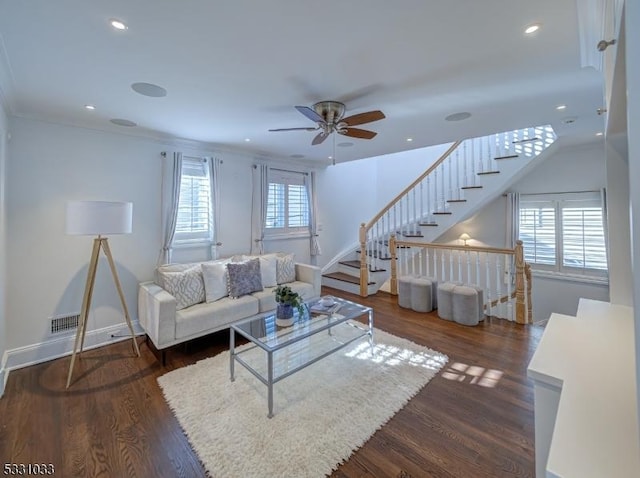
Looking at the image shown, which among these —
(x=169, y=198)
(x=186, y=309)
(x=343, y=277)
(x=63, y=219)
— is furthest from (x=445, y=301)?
(x=63, y=219)

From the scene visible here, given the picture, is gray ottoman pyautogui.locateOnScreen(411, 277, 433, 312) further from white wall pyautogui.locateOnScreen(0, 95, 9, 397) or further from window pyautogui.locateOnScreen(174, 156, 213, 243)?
white wall pyautogui.locateOnScreen(0, 95, 9, 397)

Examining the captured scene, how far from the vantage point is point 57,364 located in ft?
9.68

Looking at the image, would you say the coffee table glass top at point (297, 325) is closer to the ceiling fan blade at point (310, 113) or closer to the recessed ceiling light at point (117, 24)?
the ceiling fan blade at point (310, 113)

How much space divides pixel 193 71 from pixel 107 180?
2.06m

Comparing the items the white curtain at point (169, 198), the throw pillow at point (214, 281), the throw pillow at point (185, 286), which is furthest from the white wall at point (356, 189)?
the throw pillow at point (185, 286)

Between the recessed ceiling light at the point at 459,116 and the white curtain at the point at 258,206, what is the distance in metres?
2.84

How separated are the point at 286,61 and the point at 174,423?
2.75 m

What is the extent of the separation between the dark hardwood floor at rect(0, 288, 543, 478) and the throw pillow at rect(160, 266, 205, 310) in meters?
0.57

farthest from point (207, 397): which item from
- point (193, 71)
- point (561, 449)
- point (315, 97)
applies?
point (315, 97)

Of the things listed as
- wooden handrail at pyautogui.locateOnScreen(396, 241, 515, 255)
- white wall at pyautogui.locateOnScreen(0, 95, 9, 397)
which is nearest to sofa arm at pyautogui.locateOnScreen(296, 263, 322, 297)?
wooden handrail at pyautogui.locateOnScreen(396, 241, 515, 255)

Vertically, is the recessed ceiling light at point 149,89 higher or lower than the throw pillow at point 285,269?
higher

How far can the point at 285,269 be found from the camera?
4309 millimetres

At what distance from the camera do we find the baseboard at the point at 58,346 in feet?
9.36

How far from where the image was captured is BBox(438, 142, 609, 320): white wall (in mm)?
5023
